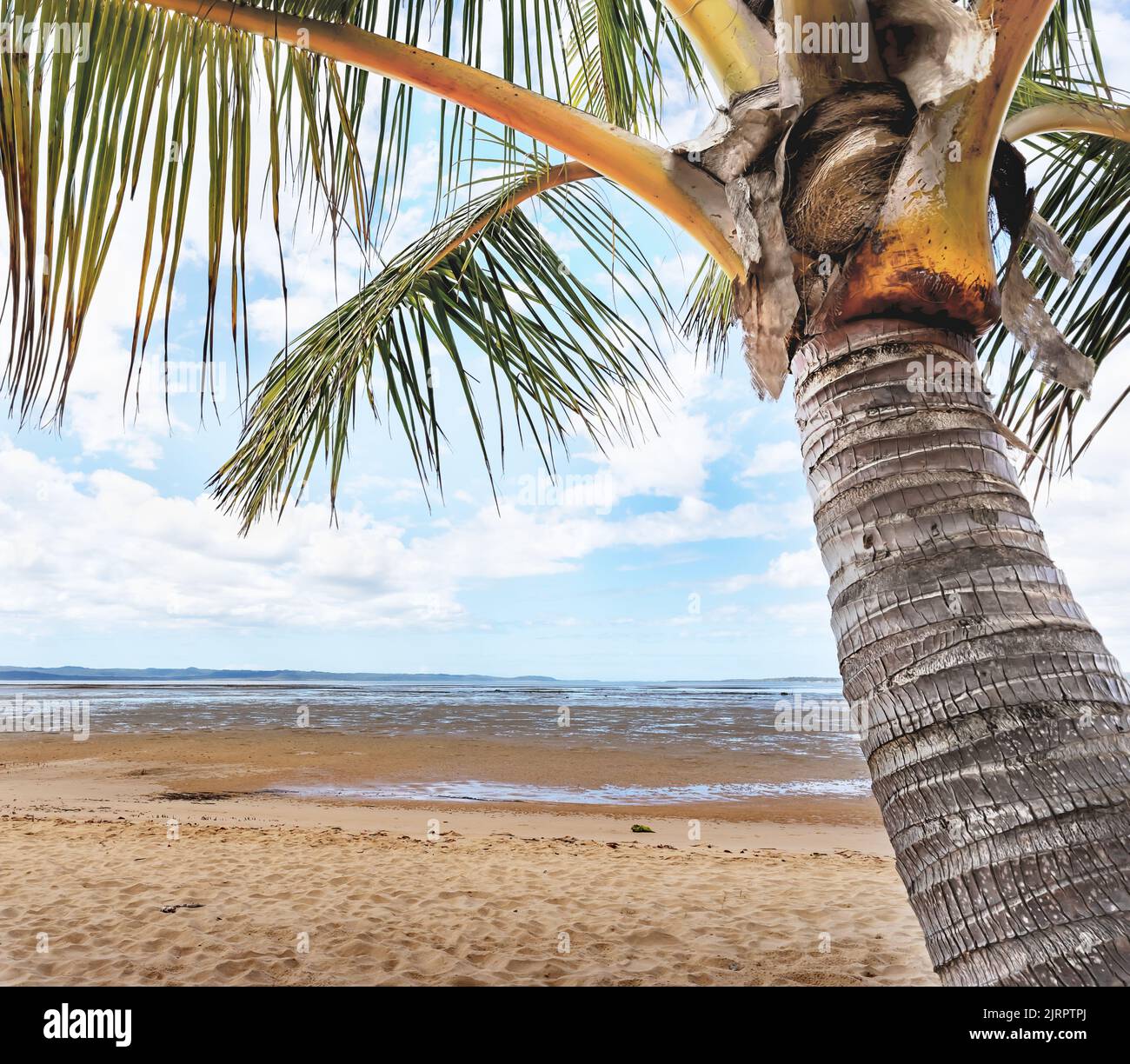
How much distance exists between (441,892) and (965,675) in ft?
15.2

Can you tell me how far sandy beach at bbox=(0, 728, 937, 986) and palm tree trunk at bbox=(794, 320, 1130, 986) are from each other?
2.75 meters

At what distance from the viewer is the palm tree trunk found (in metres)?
1.16

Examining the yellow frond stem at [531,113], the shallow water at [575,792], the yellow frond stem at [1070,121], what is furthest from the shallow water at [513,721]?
the yellow frond stem at [531,113]

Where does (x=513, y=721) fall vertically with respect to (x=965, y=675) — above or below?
above

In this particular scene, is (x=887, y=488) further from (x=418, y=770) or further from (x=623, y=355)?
(x=418, y=770)

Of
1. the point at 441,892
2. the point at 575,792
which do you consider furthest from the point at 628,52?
the point at 575,792

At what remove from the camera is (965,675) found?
1.30 metres

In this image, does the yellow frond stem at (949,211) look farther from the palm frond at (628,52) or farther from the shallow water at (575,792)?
the shallow water at (575,792)

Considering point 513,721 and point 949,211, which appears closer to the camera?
point 949,211

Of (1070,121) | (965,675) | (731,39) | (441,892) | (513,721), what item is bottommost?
(965,675)

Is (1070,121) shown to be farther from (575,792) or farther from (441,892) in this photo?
(575,792)

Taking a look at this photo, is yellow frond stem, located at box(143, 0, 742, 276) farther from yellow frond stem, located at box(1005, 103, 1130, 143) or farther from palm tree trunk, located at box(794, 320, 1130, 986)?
yellow frond stem, located at box(1005, 103, 1130, 143)

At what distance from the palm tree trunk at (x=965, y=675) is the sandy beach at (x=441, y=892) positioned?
9.03 feet
